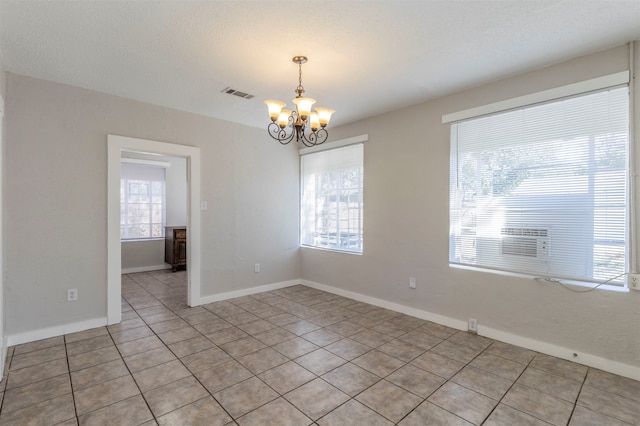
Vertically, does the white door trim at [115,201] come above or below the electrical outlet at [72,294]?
above

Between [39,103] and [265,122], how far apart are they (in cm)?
248

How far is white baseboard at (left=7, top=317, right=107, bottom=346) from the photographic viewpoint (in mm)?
2973

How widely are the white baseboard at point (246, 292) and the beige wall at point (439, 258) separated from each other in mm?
539

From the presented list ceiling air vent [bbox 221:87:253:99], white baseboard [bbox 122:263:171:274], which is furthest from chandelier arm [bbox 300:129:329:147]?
white baseboard [bbox 122:263:171:274]

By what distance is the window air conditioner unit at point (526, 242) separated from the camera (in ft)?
9.41

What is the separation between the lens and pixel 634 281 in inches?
94.0

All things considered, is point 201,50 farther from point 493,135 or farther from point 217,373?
point 493,135

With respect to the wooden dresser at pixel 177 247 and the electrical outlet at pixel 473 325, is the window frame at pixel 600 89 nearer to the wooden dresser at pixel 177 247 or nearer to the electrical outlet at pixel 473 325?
the electrical outlet at pixel 473 325

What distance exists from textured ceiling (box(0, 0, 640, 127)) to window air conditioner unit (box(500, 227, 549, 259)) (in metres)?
1.50

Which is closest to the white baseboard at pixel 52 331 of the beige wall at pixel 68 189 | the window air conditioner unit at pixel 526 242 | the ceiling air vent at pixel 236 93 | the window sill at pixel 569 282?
the beige wall at pixel 68 189

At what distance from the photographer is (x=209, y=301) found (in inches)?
171

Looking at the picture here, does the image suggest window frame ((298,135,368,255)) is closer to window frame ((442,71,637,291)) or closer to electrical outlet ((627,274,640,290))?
window frame ((442,71,637,291))

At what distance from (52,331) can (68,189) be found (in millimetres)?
1453

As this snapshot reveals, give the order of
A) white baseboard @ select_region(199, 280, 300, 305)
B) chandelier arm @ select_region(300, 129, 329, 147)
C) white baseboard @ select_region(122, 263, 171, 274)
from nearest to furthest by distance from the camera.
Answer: chandelier arm @ select_region(300, 129, 329, 147)
white baseboard @ select_region(199, 280, 300, 305)
white baseboard @ select_region(122, 263, 171, 274)
